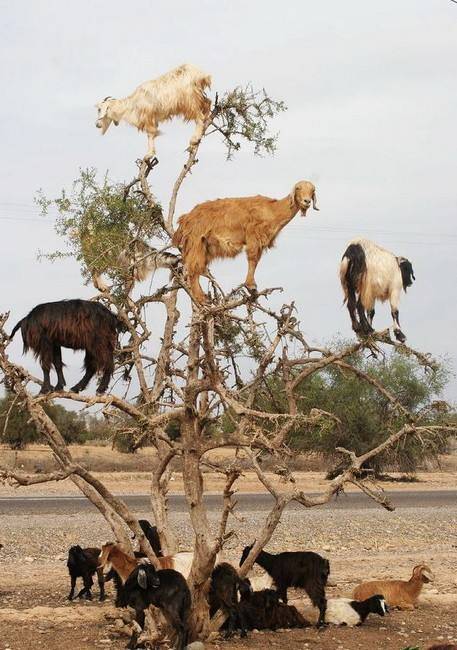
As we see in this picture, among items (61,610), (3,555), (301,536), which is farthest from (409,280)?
(301,536)

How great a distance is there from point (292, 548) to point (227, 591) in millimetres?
8922

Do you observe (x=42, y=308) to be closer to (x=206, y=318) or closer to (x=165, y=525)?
(x=206, y=318)

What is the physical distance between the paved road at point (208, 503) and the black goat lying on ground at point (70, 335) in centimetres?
1481

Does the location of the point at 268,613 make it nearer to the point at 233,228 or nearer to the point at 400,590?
the point at 400,590

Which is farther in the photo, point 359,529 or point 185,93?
point 359,529

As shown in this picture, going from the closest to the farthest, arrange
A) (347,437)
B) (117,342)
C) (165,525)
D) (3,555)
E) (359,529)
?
(117,342) < (165,525) < (3,555) < (359,529) < (347,437)

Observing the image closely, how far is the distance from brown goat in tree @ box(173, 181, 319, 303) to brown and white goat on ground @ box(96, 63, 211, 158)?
3.31ft

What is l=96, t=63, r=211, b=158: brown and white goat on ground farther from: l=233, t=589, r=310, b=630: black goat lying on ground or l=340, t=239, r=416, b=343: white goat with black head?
l=233, t=589, r=310, b=630: black goat lying on ground

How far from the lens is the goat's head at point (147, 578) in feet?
27.6

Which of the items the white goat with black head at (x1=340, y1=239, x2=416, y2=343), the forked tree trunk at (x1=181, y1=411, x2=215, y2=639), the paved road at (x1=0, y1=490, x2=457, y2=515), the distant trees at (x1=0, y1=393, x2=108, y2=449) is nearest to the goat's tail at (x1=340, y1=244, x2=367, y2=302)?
the white goat with black head at (x1=340, y1=239, x2=416, y2=343)

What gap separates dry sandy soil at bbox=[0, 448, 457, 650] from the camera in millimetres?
9984

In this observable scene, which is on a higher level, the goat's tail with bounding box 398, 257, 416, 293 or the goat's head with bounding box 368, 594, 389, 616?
the goat's tail with bounding box 398, 257, 416, 293

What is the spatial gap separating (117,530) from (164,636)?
1125mm

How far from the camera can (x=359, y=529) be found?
71.7 feet
